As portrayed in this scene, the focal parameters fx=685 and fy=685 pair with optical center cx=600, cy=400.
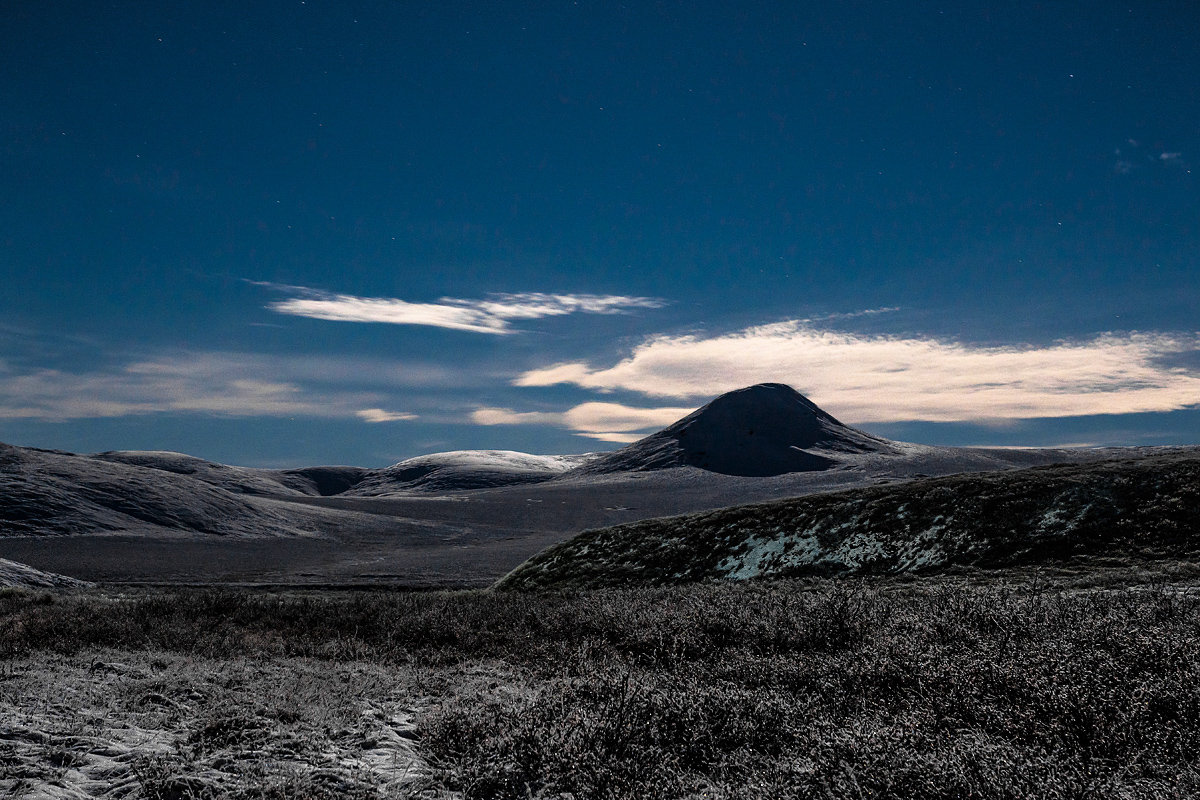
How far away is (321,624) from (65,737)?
7106 mm

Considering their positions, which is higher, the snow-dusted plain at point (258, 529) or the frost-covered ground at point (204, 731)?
the frost-covered ground at point (204, 731)

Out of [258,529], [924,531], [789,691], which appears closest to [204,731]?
[789,691]

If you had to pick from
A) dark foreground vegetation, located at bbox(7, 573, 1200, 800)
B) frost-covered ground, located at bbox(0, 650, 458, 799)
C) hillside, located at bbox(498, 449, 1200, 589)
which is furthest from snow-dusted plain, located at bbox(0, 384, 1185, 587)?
frost-covered ground, located at bbox(0, 650, 458, 799)

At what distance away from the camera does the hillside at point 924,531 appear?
18.3 meters

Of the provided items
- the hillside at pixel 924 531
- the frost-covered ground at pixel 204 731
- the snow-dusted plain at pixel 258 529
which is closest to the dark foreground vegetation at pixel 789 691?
the frost-covered ground at pixel 204 731

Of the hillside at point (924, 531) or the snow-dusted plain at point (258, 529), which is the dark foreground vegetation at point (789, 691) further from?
the snow-dusted plain at point (258, 529)

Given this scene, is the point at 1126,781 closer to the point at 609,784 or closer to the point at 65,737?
the point at 609,784

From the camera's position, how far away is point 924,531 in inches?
822

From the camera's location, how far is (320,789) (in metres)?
5.09

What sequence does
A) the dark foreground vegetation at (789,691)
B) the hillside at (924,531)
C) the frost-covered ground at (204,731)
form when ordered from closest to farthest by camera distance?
the dark foreground vegetation at (789,691)
the frost-covered ground at (204,731)
the hillside at (924,531)

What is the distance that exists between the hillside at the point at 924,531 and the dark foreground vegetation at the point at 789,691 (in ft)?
24.5

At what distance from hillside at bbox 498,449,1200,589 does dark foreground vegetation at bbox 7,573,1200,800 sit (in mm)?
7472

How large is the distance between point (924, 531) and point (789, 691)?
1616 centimetres

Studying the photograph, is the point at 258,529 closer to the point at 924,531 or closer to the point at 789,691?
the point at 924,531
